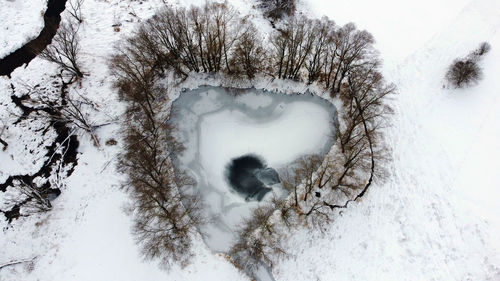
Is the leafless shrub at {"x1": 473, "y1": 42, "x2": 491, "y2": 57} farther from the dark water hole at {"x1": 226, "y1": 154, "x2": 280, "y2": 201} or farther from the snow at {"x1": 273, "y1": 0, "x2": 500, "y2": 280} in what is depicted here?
the dark water hole at {"x1": 226, "y1": 154, "x2": 280, "y2": 201}

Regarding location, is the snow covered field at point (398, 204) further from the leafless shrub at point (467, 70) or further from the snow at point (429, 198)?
the leafless shrub at point (467, 70)

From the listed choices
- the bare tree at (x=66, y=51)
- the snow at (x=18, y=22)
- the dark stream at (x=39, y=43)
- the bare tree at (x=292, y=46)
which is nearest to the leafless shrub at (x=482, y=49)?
the bare tree at (x=292, y=46)

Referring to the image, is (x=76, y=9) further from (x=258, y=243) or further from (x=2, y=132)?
(x=258, y=243)

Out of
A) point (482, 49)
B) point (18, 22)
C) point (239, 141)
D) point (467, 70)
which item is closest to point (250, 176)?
point (239, 141)

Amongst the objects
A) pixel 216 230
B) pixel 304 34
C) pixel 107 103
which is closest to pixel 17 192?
pixel 107 103

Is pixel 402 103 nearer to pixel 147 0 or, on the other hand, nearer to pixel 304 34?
pixel 304 34

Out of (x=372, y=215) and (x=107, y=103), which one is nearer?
(x=372, y=215)
